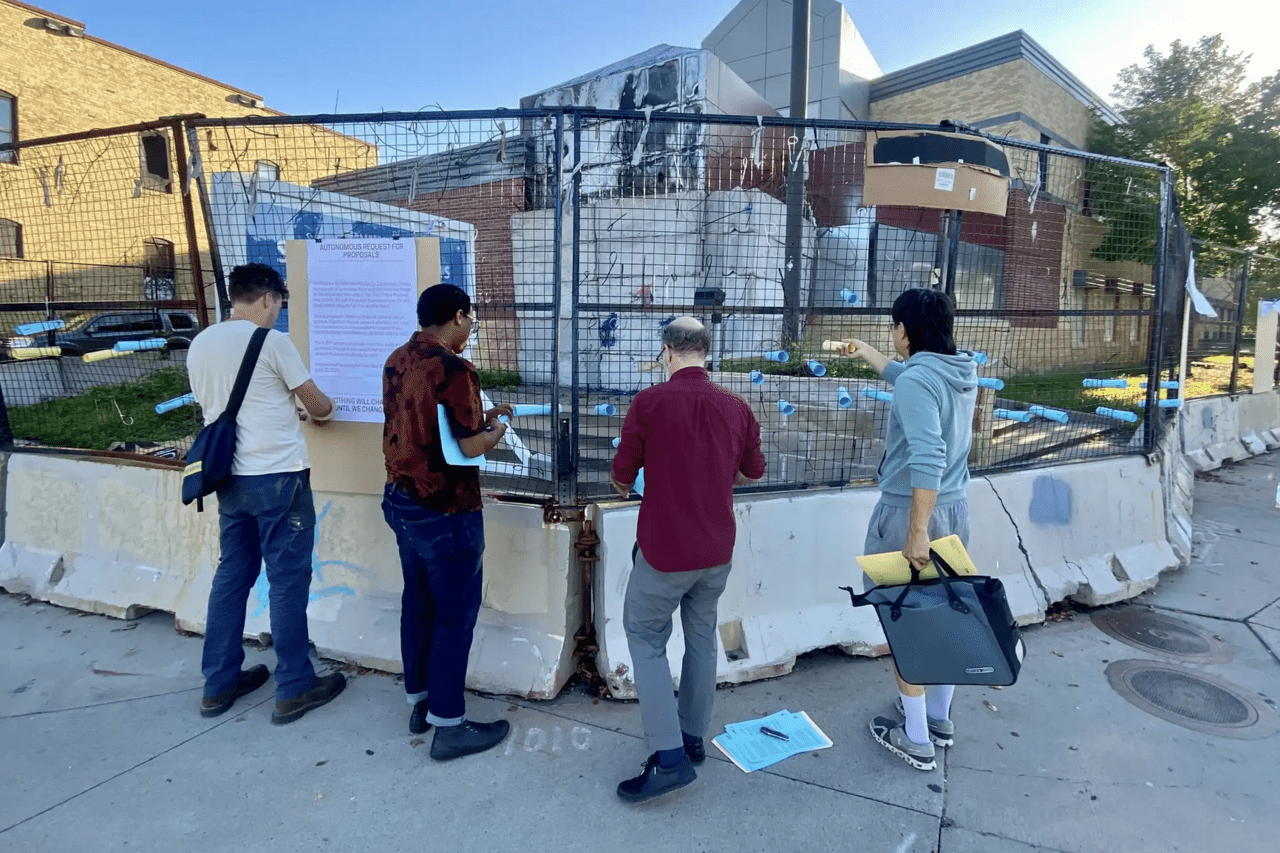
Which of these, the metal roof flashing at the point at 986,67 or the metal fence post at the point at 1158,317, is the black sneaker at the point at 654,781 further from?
the metal roof flashing at the point at 986,67

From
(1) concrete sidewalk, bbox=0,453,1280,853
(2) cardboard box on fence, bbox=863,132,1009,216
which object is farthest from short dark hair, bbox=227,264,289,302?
(2) cardboard box on fence, bbox=863,132,1009,216

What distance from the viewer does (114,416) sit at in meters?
7.51

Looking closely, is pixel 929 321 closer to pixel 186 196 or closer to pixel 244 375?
pixel 244 375

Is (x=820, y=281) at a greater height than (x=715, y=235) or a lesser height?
lesser

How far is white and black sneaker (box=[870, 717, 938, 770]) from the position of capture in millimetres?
2787

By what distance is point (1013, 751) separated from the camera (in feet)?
9.56

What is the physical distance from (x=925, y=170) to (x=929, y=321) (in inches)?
55.1

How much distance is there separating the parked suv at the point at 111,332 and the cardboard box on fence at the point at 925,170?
4691 millimetres

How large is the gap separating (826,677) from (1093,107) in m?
25.6

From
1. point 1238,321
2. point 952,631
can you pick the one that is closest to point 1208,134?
point 1238,321

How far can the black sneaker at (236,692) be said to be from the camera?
3119 millimetres

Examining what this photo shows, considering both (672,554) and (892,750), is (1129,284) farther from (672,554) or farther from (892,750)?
(672,554)

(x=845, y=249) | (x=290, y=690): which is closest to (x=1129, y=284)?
(x=845, y=249)

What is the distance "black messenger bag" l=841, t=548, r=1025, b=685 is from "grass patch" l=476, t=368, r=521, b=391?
2.23 meters
